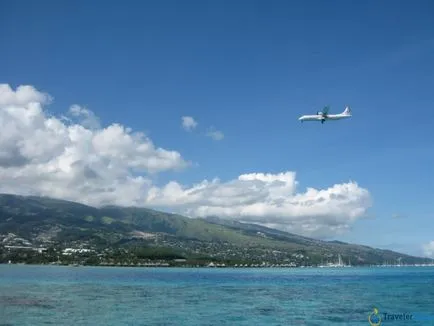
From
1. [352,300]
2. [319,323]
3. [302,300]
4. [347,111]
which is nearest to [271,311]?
[319,323]

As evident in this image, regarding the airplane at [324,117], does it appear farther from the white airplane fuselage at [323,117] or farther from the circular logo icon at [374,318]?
the circular logo icon at [374,318]

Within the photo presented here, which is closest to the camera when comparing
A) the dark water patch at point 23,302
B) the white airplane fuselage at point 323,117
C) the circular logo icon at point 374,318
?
the circular logo icon at point 374,318

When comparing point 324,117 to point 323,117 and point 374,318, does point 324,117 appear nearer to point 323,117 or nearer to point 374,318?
point 323,117

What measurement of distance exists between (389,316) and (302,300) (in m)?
23.8

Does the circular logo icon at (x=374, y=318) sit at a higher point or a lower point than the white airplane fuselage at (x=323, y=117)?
lower

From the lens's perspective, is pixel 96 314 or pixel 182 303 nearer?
pixel 96 314

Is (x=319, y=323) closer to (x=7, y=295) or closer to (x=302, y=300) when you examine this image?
(x=302, y=300)

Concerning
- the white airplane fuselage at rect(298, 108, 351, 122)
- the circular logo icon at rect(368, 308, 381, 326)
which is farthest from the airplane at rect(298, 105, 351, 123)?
the circular logo icon at rect(368, 308, 381, 326)

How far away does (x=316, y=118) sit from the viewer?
359 ft

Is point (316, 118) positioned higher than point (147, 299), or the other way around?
point (316, 118)

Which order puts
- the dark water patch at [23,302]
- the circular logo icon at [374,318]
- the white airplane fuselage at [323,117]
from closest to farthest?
1. the circular logo icon at [374,318]
2. the dark water patch at [23,302]
3. the white airplane fuselage at [323,117]

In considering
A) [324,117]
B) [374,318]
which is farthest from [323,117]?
[374,318]

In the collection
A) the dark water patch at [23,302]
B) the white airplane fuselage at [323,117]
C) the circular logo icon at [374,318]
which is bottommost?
the dark water patch at [23,302]

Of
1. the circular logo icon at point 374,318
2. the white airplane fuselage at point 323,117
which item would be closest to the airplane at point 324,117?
the white airplane fuselage at point 323,117
